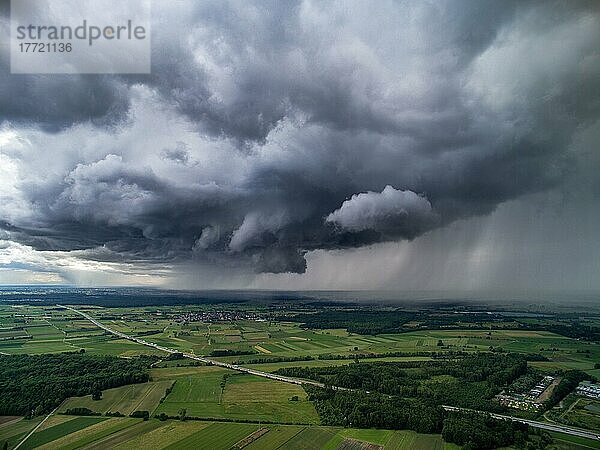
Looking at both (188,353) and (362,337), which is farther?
(362,337)

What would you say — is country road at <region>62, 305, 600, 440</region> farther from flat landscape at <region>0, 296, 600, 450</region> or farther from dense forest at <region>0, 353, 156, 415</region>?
dense forest at <region>0, 353, 156, 415</region>

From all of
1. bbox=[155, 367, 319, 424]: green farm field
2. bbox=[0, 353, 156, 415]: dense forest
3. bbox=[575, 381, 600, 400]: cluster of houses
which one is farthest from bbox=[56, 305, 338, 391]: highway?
bbox=[575, 381, 600, 400]: cluster of houses

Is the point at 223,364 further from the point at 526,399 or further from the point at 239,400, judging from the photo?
the point at 526,399

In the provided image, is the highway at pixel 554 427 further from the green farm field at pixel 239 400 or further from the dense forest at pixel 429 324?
the dense forest at pixel 429 324

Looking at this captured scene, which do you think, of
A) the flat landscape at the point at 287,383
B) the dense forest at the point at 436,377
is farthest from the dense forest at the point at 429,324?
the dense forest at the point at 436,377

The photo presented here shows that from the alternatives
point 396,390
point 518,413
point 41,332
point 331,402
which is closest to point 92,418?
point 331,402

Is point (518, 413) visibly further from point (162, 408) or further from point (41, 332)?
point (41, 332)

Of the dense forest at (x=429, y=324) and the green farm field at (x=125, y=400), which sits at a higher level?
the green farm field at (x=125, y=400)
